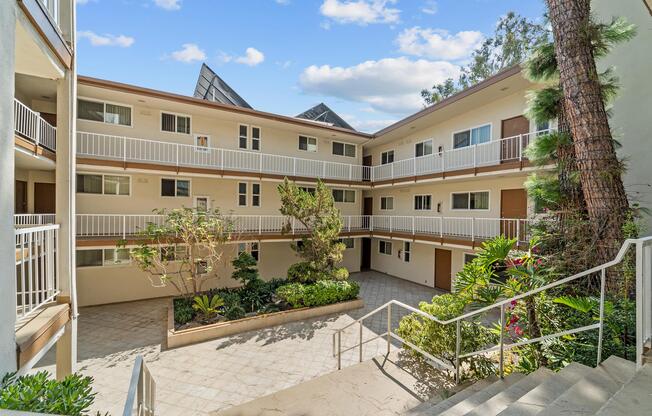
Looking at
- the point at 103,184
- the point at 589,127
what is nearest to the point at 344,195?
the point at 103,184

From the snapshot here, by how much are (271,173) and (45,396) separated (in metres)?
12.3

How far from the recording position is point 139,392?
2.73 meters

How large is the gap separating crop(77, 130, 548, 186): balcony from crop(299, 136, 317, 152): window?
163 centimetres

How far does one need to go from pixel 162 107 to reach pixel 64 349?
11.0m

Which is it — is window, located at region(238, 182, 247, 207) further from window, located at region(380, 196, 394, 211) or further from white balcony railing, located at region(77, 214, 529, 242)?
window, located at region(380, 196, 394, 211)

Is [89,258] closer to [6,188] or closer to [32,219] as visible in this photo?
[32,219]

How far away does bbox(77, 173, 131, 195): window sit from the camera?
11484 mm

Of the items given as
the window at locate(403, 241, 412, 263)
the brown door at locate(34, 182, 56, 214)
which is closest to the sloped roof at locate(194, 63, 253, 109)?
the brown door at locate(34, 182, 56, 214)

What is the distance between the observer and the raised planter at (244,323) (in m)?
8.60

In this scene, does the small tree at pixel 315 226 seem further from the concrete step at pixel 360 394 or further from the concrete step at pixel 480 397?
the concrete step at pixel 480 397

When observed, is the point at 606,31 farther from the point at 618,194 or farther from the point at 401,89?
the point at 401,89

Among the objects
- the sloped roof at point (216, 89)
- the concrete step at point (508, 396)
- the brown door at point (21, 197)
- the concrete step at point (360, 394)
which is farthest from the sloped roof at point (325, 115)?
the concrete step at point (508, 396)

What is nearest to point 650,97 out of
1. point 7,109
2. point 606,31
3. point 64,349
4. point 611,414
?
point 606,31

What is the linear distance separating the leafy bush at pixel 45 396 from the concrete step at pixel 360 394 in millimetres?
3476
